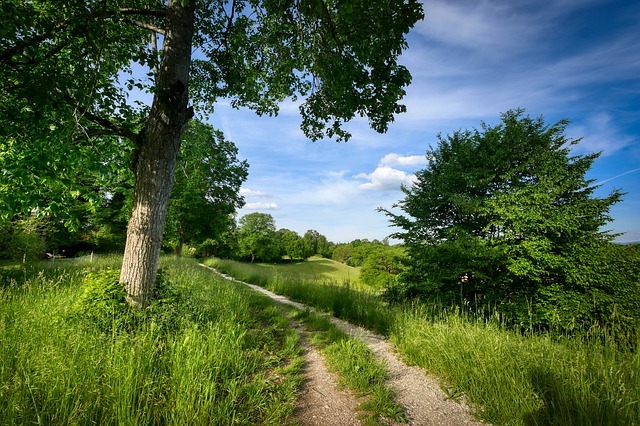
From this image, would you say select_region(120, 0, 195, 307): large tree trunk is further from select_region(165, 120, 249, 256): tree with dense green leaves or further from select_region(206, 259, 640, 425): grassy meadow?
select_region(165, 120, 249, 256): tree with dense green leaves

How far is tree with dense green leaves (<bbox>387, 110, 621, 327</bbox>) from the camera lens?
9.03 m

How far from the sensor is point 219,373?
10.1 feet

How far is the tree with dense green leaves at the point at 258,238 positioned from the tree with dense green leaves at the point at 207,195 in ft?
78.4

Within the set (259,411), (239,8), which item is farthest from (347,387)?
(239,8)

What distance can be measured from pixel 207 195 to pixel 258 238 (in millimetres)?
26892

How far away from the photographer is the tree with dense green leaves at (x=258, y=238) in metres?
47.1

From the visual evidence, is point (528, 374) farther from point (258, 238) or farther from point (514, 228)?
point (258, 238)

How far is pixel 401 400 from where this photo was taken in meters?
3.11

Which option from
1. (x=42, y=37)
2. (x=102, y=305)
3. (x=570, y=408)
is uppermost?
(x=42, y=37)

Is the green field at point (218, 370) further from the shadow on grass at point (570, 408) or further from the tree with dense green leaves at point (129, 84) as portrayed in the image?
the tree with dense green leaves at point (129, 84)

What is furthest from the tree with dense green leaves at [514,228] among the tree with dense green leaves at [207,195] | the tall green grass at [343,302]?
the tree with dense green leaves at [207,195]

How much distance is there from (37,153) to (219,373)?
163 inches

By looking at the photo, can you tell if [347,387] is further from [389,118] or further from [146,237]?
[389,118]

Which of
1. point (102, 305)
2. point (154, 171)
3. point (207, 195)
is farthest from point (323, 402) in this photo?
point (207, 195)
